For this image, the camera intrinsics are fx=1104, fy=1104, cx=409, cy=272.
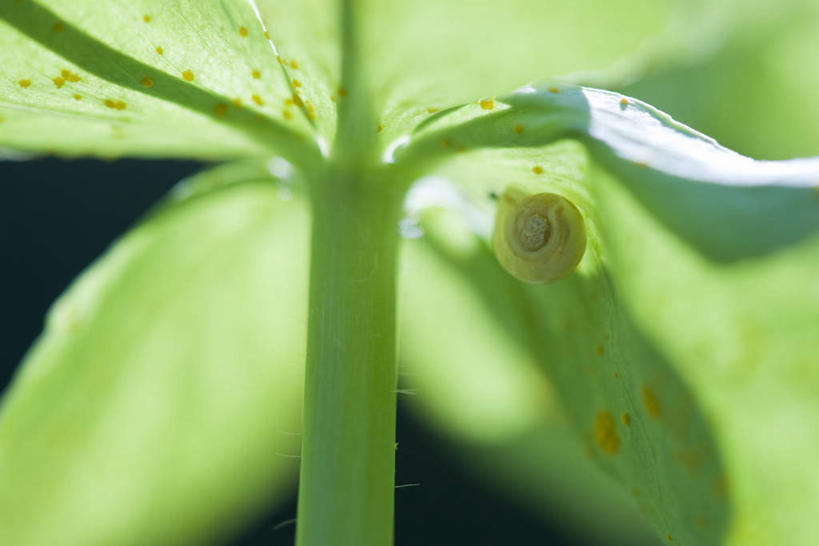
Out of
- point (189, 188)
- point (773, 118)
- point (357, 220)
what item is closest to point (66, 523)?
point (189, 188)

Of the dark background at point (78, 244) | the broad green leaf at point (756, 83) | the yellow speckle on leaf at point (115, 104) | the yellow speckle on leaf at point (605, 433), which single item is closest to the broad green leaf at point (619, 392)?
the yellow speckle on leaf at point (605, 433)

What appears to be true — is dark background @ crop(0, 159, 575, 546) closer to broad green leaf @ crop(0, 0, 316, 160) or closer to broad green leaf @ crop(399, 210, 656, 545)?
broad green leaf @ crop(399, 210, 656, 545)

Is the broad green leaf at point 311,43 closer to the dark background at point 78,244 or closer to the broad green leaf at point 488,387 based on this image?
the broad green leaf at point 488,387

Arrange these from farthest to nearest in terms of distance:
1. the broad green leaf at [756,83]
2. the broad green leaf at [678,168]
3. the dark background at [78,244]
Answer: the dark background at [78,244] < the broad green leaf at [756,83] < the broad green leaf at [678,168]

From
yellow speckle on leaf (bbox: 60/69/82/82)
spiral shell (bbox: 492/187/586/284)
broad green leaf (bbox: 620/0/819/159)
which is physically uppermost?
broad green leaf (bbox: 620/0/819/159)

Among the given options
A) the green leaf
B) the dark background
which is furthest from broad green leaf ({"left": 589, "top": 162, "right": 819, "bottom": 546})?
the dark background

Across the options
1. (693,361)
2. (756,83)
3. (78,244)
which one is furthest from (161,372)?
(78,244)
